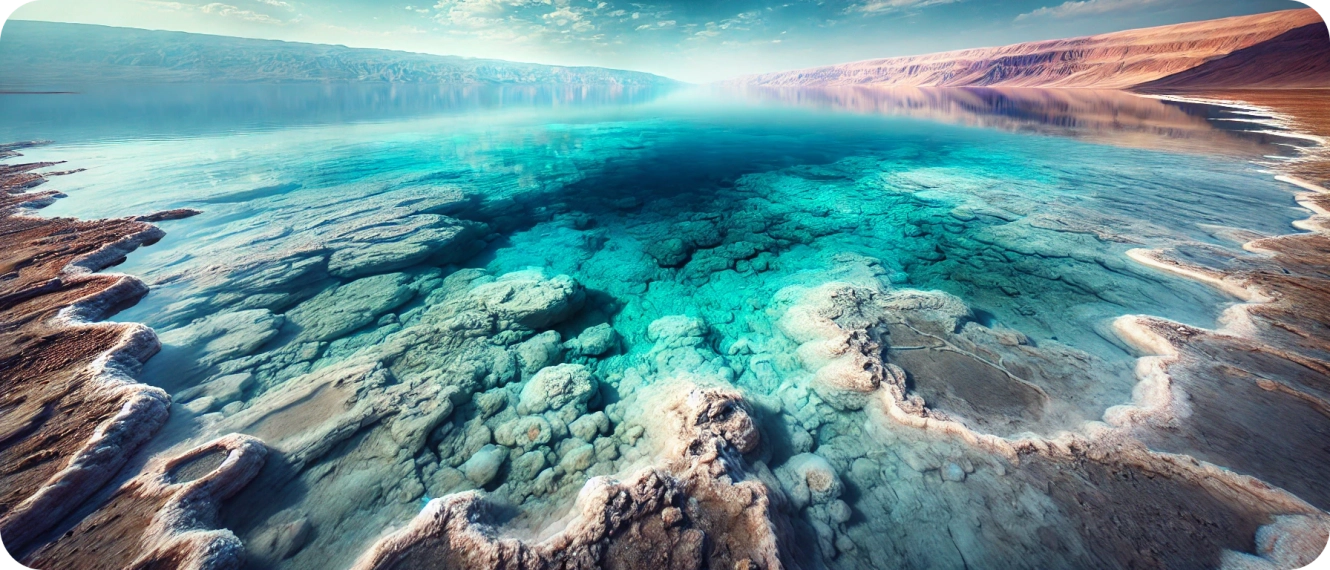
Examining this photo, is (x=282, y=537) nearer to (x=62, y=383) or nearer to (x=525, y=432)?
(x=525, y=432)

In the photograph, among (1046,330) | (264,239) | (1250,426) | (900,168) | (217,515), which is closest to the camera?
(217,515)

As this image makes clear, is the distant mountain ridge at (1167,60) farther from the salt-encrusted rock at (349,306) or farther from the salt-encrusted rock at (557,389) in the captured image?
the salt-encrusted rock at (349,306)

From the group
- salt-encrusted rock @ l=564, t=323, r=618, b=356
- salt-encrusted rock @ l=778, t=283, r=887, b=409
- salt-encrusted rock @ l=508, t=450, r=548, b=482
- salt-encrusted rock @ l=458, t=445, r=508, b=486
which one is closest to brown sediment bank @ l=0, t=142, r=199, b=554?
salt-encrusted rock @ l=458, t=445, r=508, b=486

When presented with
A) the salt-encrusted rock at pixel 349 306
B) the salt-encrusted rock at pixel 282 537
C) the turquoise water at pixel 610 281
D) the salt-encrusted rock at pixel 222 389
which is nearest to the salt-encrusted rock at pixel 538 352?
the turquoise water at pixel 610 281

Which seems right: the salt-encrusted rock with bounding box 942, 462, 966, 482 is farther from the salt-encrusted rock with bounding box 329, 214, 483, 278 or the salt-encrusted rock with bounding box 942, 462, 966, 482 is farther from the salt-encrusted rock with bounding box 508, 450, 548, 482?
the salt-encrusted rock with bounding box 329, 214, 483, 278

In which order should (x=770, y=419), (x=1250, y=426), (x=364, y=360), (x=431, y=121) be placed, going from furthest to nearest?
(x=431, y=121) < (x=364, y=360) < (x=770, y=419) < (x=1250, y=426)

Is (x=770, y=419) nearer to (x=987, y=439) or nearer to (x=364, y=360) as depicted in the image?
(x=987, y=439)

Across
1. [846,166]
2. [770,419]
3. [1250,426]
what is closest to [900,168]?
[846,166]
